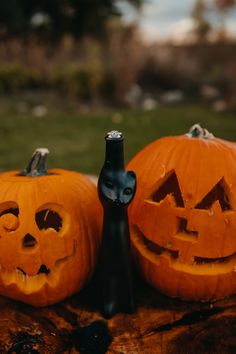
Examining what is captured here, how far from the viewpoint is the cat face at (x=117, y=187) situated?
4.33ft

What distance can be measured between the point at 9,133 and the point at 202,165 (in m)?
5.81

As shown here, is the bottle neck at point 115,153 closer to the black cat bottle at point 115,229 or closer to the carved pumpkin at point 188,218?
the black cat bottle at point 115,229

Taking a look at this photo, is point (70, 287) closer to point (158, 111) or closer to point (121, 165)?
point (121, 165)

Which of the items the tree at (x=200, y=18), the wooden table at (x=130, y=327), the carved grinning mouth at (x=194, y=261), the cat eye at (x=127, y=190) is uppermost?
the tree at (x=200, y=18)

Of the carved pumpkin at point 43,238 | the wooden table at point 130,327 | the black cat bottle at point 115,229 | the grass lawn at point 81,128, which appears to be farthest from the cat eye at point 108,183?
the grass lawn at point 81,128

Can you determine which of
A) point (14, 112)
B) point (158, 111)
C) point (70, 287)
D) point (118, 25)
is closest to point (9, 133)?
point (14, 112)

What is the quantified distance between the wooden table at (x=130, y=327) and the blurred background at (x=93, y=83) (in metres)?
3.63

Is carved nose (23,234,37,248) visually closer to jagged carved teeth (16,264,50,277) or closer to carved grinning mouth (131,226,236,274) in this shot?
jagged carved teeth (16,264,50,277)

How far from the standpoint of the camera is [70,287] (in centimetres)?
154

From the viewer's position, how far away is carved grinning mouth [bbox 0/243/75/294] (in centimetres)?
149

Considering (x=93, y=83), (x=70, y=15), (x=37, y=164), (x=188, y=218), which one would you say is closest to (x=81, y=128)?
(x=93, y=83)

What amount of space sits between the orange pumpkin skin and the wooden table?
67 mm

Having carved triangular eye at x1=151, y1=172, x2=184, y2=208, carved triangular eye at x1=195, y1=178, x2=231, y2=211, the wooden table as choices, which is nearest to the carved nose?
the wooden table

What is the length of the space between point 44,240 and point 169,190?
1.59ft
